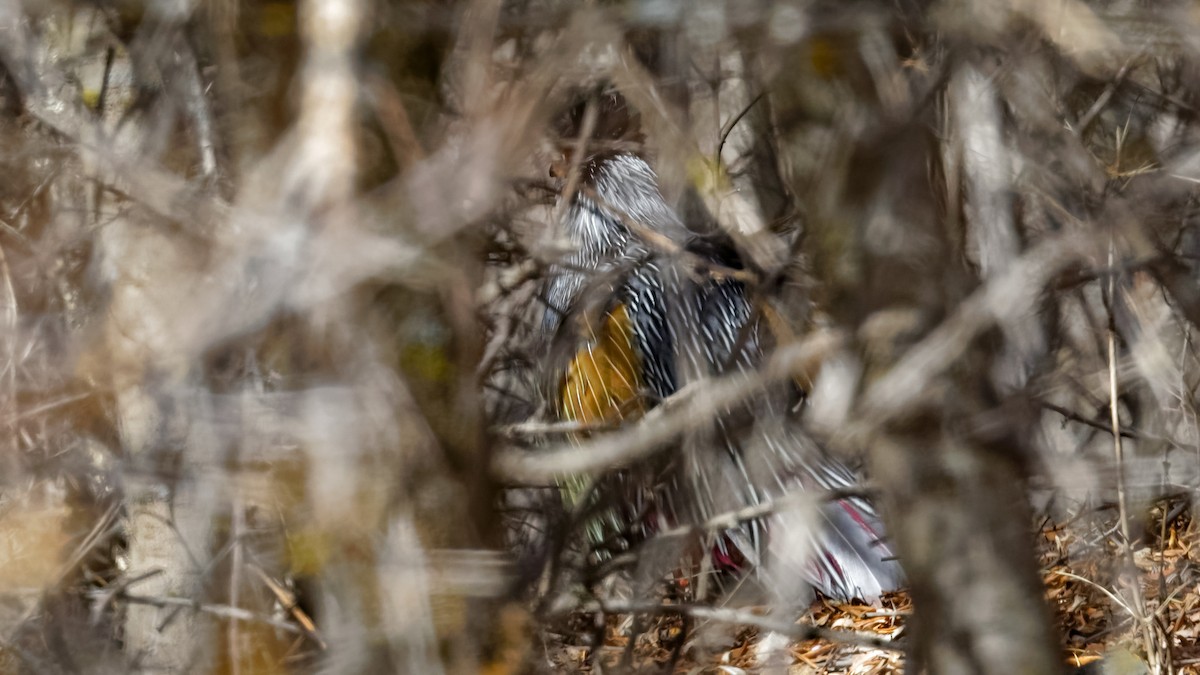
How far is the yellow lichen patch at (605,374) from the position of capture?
136 inches

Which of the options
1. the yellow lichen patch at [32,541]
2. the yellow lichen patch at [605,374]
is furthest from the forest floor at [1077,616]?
the yellow lichen patch at [32,541]

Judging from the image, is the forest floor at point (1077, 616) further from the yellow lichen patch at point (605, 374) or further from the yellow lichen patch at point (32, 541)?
the yellow lichen patch at point (32, 541)

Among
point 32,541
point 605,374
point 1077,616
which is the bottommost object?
point 1077,616

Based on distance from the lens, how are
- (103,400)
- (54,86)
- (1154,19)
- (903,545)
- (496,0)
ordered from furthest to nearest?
(54,86) → (103,400) → (903,545) → (496,0) → (1154,19)

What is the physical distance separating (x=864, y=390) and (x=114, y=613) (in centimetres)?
227

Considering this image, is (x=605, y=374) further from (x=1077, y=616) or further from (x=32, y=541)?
(x=32, y=541)

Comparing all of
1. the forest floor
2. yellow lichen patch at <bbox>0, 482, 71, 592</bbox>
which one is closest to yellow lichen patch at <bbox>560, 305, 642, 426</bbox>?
the forest floor

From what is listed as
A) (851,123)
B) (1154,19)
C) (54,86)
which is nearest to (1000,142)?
(851,123)

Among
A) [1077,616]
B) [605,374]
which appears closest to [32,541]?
[605,374]

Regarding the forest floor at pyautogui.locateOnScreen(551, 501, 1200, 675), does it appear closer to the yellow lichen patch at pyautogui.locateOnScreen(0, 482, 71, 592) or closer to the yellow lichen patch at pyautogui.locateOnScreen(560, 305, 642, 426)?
the yellow lichen patch at pyautogui.locateOnScreen(560, 305, 642, 426)

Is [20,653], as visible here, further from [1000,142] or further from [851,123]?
[1000,142]

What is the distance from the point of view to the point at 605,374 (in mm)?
3729

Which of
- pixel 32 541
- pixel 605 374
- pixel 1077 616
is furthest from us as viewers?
pixel 605 374

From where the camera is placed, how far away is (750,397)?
184 cm
